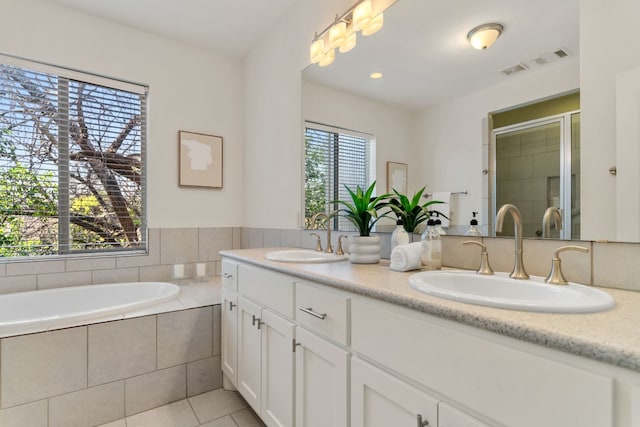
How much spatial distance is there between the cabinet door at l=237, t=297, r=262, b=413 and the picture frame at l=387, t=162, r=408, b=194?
0.88m

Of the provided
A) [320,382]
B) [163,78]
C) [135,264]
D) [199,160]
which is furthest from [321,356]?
[163,78]

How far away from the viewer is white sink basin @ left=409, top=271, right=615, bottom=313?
0.68 m

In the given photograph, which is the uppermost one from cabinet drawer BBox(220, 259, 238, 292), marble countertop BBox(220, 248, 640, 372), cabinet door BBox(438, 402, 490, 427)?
marble countertop BBox(220, 248, 640, 372)

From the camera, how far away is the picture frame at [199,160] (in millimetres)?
2844

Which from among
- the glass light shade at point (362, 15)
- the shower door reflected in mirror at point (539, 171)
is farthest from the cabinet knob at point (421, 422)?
the glass light shade at point (362, 15)

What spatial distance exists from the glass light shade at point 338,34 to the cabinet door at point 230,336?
1568mm

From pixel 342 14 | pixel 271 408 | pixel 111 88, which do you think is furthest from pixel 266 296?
pixel 111 88

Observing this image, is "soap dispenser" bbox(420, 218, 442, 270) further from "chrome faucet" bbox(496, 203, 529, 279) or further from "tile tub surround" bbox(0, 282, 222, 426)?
"tile tub surround" bbox(0, 282, 222, 426)

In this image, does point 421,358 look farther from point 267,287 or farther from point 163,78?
point 163,78

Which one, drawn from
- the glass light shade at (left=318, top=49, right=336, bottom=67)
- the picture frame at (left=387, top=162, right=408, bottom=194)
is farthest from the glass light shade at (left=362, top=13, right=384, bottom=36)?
the picture frame at (left=387, top=162, right=408, bottom=194)

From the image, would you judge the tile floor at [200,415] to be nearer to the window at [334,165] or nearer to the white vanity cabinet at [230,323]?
the white vanity cabinet at [230,323]

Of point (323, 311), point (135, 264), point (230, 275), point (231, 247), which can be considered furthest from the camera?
point (231, 247)

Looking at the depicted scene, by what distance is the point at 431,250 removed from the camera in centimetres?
125

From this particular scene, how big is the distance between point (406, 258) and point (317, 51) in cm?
149
